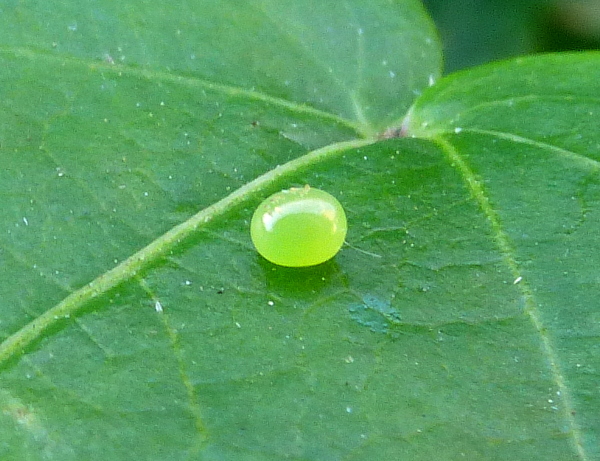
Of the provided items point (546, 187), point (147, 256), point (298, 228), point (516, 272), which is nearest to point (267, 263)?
point (298, 228)

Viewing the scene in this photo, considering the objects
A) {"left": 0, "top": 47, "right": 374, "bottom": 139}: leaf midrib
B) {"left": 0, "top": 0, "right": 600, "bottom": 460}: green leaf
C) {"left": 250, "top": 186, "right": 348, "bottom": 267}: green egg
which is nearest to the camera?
{"left": 0, "top": 0, "right": 600, "bottom": 460}: green leaf

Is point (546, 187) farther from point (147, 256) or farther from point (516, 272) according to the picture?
point (147, 256)

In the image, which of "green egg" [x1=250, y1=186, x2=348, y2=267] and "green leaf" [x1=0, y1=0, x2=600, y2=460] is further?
"green egg" [x1=250, y1=186, x2=348, y2=267]

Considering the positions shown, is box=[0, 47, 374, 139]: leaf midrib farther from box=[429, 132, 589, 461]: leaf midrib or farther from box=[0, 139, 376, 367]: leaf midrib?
box=[429, 132, 589, 461]: leaf midrib

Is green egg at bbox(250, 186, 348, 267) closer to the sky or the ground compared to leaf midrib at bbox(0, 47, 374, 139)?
closer to the ground

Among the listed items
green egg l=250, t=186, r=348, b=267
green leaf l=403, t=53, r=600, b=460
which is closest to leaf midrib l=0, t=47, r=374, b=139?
green leaf l=403, t=53, r=600, b=460

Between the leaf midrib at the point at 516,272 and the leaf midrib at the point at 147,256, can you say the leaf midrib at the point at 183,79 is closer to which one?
the leaf midrib at the point at 147,256
